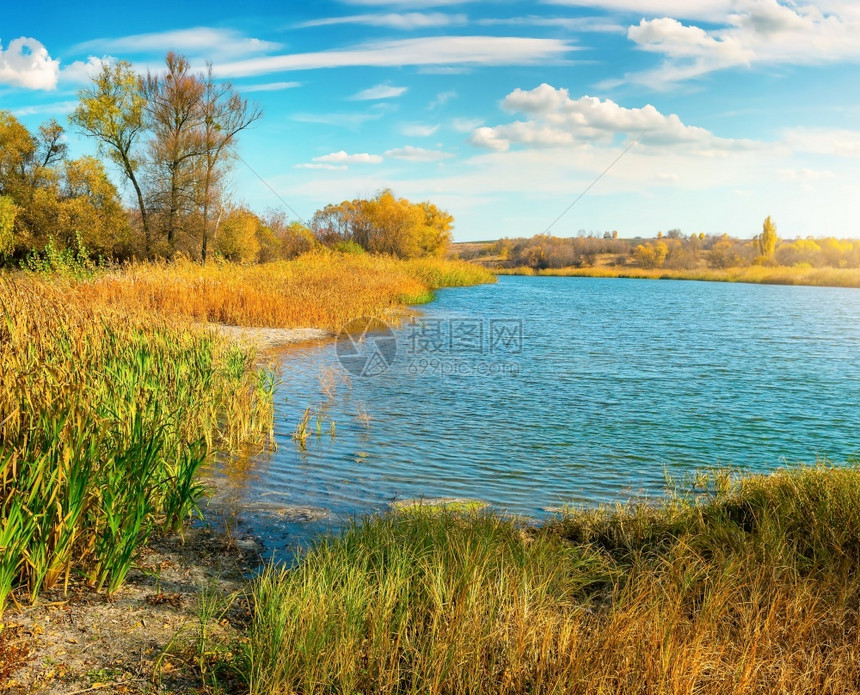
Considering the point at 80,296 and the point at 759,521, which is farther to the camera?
the point at 80,296

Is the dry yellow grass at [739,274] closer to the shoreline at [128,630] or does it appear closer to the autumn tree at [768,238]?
the autumn tree at [768,238]

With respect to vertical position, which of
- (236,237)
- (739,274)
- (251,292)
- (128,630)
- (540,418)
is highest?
(236,237)

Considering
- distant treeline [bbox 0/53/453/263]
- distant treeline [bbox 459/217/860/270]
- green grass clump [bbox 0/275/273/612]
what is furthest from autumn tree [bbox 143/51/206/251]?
distant treeline [bbox 459/217/860/270]

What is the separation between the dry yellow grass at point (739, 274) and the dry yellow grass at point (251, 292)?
169ft

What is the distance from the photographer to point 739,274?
2859 inches

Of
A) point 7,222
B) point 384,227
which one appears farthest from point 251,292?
point 384,227

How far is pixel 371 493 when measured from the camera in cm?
683

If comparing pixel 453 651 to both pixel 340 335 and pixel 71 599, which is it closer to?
pixel 71 599

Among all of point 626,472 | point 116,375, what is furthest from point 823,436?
point 116,375

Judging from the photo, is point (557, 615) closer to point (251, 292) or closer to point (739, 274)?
point (251, 292)

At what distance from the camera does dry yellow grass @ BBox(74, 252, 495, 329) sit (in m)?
16.7

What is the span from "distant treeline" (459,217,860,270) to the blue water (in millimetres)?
68004

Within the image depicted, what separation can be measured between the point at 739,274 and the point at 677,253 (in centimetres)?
2108

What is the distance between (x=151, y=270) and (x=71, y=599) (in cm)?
1673
